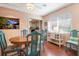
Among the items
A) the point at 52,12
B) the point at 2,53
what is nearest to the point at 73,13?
the point at 52,12

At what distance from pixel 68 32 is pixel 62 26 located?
0.21m

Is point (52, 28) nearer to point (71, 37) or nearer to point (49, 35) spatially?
point (49, 35)

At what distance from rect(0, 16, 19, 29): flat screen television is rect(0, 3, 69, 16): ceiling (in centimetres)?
29

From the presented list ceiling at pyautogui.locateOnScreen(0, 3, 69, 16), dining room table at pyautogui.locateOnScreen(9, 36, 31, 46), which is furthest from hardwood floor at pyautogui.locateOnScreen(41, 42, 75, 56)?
ceiling at pyautogui.locateOnScreen(0, 3, 69, 16)

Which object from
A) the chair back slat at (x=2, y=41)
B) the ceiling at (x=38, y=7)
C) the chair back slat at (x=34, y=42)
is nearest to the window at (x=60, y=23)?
the ceiling at (x=38, y=7)

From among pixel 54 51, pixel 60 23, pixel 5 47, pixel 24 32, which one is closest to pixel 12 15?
pixel 24 32

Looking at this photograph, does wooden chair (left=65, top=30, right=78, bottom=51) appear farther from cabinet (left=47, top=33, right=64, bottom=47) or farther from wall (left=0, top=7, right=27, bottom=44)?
wall (left=0, top=7, right=27, bottom=44)

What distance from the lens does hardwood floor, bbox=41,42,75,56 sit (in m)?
2.35

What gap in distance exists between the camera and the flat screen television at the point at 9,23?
2.42m

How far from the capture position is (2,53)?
2.38m

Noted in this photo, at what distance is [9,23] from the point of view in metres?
2.46

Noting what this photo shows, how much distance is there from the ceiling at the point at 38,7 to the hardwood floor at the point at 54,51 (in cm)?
80

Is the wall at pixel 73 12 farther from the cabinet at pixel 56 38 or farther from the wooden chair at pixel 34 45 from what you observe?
the wooden chair at pixel 34 45

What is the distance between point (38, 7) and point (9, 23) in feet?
2.58
